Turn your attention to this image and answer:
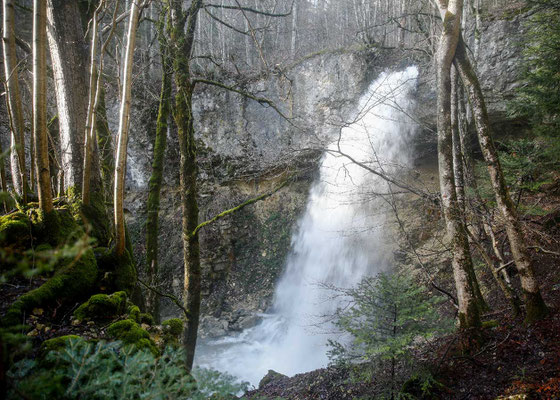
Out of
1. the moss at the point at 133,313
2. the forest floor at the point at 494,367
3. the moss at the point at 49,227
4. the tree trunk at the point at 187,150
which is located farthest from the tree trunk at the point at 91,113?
the forest floor at the point at 494,367

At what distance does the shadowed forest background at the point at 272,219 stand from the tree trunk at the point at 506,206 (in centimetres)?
3

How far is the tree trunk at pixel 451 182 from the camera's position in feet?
14.0

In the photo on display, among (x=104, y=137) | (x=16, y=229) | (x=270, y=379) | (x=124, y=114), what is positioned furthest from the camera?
(x=270, y=379)

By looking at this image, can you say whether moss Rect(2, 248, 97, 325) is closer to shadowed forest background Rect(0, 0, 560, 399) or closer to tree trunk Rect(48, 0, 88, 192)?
shadowed forest background Rect(0, 0, 560, 399)

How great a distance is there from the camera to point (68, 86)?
3969 millimetres

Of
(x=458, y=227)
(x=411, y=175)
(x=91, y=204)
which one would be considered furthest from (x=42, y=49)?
(x=411, y=175)

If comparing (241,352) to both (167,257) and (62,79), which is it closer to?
(167,257)

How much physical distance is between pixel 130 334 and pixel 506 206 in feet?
15.2

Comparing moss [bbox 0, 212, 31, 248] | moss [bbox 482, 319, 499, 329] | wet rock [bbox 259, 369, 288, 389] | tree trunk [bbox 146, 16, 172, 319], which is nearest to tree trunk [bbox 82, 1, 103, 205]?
moss [bbox 0, 212, 31, 248]

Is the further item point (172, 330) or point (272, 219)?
point (272, 219)

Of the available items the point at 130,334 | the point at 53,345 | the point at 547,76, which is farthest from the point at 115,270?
the point at 547,76

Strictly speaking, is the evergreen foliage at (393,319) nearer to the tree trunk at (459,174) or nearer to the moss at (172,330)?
the tree trunk at (459,174)

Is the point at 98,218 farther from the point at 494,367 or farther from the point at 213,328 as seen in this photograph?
the point at 213,328

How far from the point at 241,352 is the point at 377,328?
269 inches
